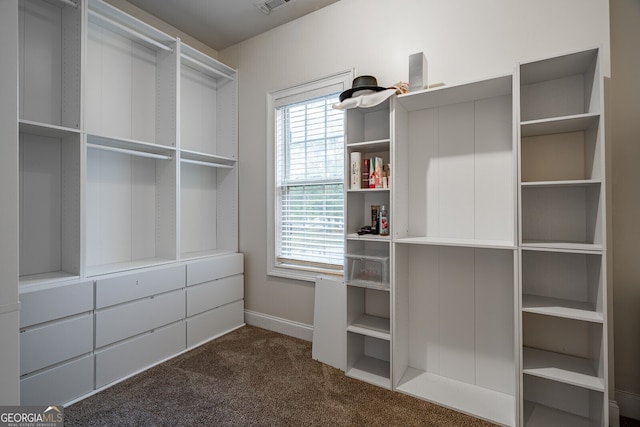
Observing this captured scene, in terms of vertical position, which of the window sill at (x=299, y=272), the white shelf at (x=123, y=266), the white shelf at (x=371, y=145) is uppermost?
the white shelf at (x=371, y=145)

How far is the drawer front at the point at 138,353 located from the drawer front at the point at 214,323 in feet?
0.33

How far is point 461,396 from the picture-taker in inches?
79.1

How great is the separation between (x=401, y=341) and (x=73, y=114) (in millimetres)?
2893

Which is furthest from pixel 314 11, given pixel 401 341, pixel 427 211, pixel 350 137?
pixel 401 341

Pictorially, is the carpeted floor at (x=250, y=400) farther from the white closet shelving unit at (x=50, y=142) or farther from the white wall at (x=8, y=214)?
the white closet shelving unit at (x=50, y=142)

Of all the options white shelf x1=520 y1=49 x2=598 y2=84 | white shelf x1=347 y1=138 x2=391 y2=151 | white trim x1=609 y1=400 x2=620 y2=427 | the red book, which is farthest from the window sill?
white shelf x1=520 y1=49 x2=598 y2=84

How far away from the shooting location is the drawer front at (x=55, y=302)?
1.81 metres

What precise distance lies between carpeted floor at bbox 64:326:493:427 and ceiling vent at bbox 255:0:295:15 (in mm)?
3122

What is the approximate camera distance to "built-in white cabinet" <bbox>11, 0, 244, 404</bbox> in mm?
2037

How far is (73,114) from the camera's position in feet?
7.11

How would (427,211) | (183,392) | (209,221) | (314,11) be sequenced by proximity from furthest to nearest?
(209,221) → (314,11) → (427,211) → (183,392)

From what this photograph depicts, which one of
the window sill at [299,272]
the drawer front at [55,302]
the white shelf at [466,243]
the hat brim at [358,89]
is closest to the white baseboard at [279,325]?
the window sill at [299,272]

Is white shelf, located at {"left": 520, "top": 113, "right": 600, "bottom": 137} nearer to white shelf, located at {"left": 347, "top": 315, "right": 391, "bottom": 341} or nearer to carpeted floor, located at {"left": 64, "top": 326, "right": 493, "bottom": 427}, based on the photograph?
white shelf, located at {"left": 347, "top": 315, "right": 391, "bottom": 341}

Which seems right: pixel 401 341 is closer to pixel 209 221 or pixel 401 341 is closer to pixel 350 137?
pixel 350 137
